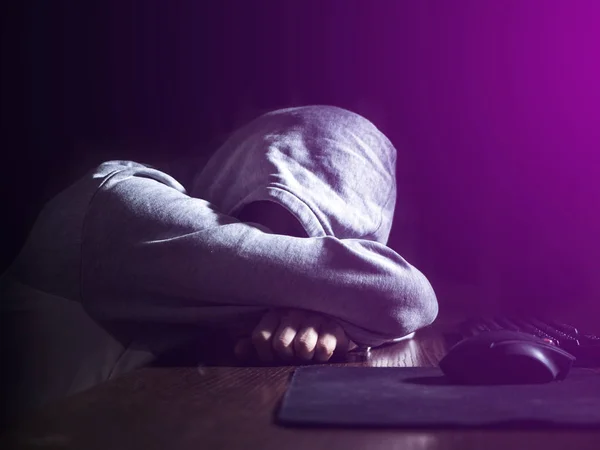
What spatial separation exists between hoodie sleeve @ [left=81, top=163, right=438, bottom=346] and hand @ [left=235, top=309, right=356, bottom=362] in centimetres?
1

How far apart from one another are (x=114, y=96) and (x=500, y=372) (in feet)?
3.26

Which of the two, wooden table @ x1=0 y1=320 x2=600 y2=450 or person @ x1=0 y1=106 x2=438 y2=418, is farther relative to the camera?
person @ x1=0 y1=106 x2=438 y2=418

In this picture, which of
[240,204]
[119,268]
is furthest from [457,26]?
[119,268]

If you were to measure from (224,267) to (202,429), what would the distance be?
0.84ft

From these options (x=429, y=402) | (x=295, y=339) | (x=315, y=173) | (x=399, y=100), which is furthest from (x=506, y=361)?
(x=399, y=100)

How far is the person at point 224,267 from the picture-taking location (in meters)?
0.55

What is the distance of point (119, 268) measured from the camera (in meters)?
0.60

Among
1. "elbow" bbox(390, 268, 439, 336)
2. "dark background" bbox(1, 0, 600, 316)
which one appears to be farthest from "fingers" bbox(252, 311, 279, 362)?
"dark background" bbox(1, 0, 600, 316)

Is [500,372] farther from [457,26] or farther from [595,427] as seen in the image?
[457,26]

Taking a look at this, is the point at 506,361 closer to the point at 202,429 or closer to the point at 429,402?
the point at 429,402

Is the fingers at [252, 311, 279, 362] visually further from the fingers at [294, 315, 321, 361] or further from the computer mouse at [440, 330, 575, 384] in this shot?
the computer mouse at [440, 330, 575, 384]

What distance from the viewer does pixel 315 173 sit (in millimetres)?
759

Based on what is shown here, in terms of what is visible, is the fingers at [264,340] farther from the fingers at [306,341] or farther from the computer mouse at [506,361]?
the computer mouse at [506,361]

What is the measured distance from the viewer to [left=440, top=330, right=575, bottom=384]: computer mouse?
41cm
